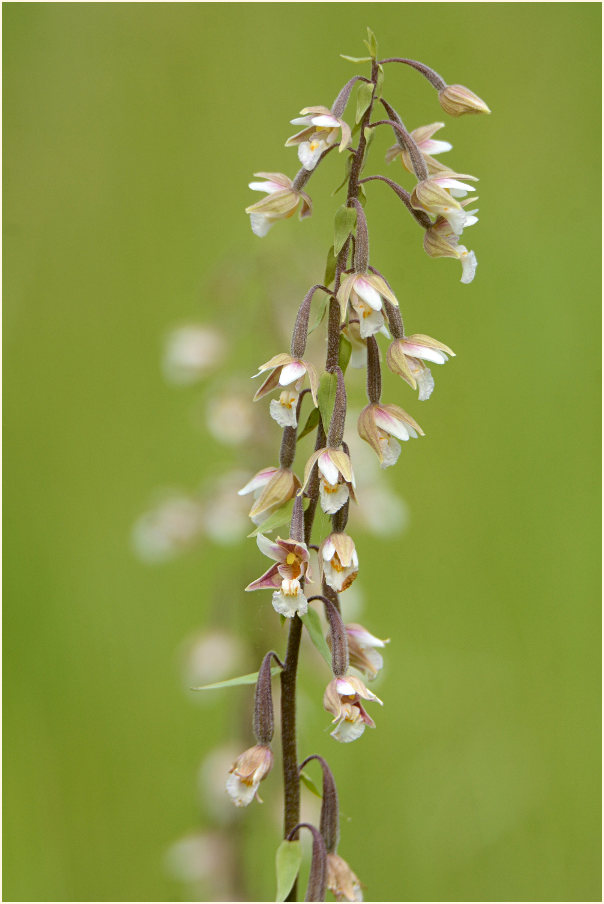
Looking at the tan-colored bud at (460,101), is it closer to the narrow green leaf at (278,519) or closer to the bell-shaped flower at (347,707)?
the narrow green leaf at (278,519)

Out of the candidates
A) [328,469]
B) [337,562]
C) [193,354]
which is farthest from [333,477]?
[193,354]

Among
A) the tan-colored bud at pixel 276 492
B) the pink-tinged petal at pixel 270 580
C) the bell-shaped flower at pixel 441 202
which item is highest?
the bell-shaped flower at pixel 441 202

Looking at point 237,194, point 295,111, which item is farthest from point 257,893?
point 295,111

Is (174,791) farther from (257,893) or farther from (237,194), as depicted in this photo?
(237,194)

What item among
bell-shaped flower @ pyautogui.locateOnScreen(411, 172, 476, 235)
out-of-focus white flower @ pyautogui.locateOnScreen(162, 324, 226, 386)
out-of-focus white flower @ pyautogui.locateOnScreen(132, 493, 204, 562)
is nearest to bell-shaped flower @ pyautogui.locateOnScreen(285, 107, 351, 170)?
bell-shaped flower @ pyautogui.locateOnScreen(411, 172, 476, 235)

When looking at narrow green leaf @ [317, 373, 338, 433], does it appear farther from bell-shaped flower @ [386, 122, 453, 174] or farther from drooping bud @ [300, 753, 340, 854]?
drooping bud @ [300, 753, 340, 854]

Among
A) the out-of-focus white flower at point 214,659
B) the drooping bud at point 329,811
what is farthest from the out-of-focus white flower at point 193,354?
the drooping bud at point 329,811
